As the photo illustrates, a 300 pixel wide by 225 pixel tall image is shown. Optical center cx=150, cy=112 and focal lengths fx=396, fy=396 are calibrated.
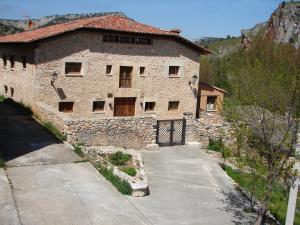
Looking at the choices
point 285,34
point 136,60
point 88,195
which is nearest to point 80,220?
point 88,195

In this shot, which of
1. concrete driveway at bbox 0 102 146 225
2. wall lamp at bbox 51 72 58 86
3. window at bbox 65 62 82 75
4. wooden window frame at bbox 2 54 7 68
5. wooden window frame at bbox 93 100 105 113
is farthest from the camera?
wooden window frame at bbox 2 54 7 68

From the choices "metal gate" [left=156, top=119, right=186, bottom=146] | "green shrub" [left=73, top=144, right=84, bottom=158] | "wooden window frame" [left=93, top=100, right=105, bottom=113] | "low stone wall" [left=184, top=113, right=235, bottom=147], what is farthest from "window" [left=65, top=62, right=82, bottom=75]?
"green shrub" [left=73, top=144, right=84, bottom=158]

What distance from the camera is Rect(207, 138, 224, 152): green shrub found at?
66.2ft

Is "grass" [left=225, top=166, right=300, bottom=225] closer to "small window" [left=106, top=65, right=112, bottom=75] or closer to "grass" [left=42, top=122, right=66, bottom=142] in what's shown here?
"grass" [left=42, top=122, right=66, bottom=142]

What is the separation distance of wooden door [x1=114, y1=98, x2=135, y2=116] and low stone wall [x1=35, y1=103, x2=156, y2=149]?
602 cm

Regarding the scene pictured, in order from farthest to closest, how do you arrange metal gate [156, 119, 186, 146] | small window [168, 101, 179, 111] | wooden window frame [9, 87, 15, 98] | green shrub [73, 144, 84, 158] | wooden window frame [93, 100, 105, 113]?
small window [168, 101, 179, 111] < wooden window frame [9, 87, 15, 98] < wooden window frame [93, 100, 105, 113] < metal gate [156, 119, 186, 146] < green shrub [73, 144, 84, 158]

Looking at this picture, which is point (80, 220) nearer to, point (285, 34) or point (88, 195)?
point (88, 195)

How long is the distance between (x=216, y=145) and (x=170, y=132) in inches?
101

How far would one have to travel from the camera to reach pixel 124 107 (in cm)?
2491

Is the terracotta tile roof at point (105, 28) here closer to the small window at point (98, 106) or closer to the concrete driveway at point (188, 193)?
the small window at point (98, 106)

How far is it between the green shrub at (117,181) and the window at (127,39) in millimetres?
11824

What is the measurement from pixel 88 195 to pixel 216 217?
3.82 m

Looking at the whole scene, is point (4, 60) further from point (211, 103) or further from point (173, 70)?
point (211, 103)

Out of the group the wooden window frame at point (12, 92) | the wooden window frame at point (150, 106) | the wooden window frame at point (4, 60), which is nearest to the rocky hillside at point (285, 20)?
the wooden window frame at point (150, 106)
